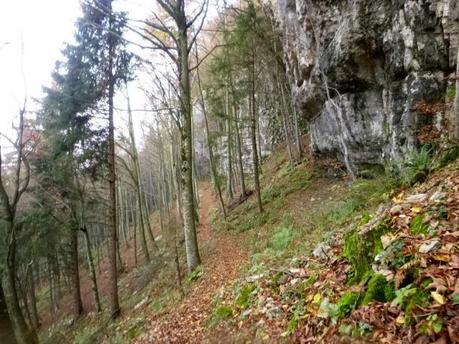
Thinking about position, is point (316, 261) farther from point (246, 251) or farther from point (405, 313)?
point (246, 251)

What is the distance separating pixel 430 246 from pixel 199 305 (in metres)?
4.70

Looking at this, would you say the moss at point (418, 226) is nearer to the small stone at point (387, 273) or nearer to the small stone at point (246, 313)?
the small stone at point (387, 273)

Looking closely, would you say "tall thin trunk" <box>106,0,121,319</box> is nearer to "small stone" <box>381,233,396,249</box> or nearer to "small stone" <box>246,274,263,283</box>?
"small stone" <box>246,274,263,283</box>

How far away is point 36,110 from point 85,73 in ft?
14.6

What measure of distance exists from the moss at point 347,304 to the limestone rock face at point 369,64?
5.57 meters

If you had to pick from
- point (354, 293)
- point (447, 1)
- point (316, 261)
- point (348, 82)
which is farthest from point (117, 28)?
point (354, 293)

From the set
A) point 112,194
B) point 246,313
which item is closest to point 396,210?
point 246,313

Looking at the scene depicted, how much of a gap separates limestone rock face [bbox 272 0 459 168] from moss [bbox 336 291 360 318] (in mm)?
5571

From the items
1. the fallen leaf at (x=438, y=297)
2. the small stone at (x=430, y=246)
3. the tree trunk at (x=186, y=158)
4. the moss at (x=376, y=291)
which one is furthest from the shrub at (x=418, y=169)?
the tree trunk at (x=186, y=158)

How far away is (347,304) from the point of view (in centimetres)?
333

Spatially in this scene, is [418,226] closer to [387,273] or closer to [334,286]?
[387,273]

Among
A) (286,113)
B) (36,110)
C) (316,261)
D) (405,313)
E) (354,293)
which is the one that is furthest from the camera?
(286,113)

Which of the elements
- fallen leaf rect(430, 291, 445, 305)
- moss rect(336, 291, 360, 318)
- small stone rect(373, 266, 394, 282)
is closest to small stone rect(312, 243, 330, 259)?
moss rect(336, 291, 360, 318)

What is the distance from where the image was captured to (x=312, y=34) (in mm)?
12484
